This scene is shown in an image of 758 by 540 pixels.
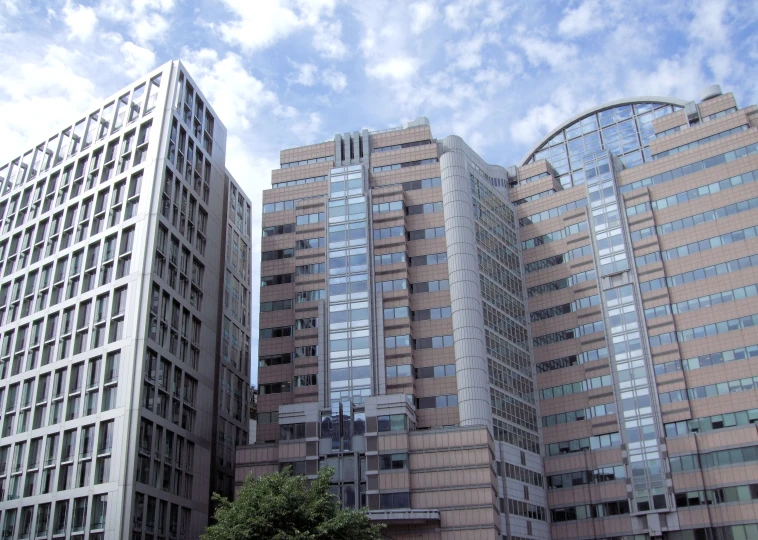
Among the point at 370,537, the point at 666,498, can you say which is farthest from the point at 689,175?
the point at 370,537

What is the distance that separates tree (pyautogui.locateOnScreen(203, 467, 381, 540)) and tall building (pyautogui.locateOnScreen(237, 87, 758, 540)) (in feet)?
78.1

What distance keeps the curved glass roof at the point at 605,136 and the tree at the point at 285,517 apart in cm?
7484

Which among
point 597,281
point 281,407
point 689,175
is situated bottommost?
point 281,407

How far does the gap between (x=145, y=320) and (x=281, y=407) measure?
18.6m

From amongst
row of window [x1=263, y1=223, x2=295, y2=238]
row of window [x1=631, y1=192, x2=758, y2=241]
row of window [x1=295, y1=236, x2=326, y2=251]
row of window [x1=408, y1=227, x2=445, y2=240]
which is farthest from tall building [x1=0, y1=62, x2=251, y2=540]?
row of window [x1=631, y1=192, x2=758, y2=241]

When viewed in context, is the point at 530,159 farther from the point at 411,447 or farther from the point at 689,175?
the point at 411,447

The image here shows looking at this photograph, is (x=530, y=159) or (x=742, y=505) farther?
(x=530, y=159)

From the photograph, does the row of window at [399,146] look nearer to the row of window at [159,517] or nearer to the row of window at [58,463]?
the row of window at [58,463]

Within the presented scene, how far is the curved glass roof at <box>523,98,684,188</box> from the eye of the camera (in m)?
124

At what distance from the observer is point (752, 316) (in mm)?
96688

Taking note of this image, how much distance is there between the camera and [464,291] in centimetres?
9956

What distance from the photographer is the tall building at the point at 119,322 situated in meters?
83.5

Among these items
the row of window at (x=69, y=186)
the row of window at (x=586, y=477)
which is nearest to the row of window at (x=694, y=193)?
the row of window at (x=586, y=477)

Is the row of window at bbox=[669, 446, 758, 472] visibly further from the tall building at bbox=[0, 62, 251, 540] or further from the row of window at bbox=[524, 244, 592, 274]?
the tall building at bbox=[0, 62, 251, 540]
